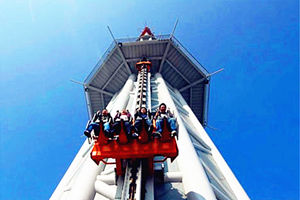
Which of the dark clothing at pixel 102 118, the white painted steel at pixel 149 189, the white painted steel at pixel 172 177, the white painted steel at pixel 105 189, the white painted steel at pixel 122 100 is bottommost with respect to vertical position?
the white painted steel at pixel 105 189

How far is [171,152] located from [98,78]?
17304mm

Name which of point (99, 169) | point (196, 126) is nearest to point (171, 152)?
point (99, 169)

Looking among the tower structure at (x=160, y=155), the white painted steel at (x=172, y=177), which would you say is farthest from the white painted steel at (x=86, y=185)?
the white painted steel at (x=172, y=177)

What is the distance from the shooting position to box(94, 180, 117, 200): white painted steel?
5203mm

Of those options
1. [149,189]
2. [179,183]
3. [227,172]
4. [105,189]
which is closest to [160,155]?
[149,189]

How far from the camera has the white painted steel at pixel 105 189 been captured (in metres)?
5.20

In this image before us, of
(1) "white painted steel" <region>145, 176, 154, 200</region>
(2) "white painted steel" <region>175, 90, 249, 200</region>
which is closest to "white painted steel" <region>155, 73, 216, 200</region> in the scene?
(1) "white painted steel" <region>145, 176, 154, 200</region>

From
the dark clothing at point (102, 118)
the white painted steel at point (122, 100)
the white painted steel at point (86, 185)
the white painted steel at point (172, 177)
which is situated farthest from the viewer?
the white painted steel at point (122, 100)

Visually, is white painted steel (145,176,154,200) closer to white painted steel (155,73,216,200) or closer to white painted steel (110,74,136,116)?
white painted steel (155,73,216,200)

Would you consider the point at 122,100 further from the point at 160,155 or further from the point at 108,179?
the point at 160,155

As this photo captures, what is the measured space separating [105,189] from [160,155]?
233 centimetres

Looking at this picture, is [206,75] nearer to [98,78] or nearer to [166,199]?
[98,78]

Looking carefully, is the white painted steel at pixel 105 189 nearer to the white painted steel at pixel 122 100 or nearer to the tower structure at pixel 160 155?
the tower structure at pixel 160 155

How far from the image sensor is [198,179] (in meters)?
5.23
